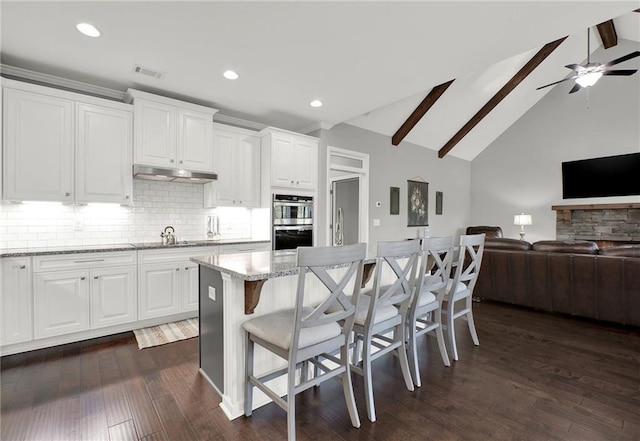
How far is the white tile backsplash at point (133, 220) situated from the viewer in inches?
120

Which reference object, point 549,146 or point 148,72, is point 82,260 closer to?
point 148,72

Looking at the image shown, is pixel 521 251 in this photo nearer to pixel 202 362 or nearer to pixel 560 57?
pixel 202 362

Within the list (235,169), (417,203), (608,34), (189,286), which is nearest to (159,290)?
(189,286)

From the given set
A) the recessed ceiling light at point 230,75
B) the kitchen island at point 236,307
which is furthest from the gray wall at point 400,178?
the kitchen island at point 236,307

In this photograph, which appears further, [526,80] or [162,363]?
[526,80]

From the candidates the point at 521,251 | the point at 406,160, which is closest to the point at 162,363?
the point at 521,251

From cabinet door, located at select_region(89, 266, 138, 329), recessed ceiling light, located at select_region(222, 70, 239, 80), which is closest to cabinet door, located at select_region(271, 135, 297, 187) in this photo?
recessed ceiling light, located at select_region(222, 70, 239, 80)

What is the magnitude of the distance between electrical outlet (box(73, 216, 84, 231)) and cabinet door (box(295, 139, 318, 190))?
2.61 m

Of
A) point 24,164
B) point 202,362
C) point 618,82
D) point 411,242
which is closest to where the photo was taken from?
point 411,242

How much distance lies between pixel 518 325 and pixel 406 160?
393 cm

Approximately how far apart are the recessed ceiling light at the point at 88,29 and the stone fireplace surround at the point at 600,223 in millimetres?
8400

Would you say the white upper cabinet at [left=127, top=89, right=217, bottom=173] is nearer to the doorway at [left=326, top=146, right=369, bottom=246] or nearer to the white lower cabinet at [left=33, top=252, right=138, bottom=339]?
the white lower cabinet at [left=33, top=252, right=138, bottom=339]

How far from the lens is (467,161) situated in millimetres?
8305

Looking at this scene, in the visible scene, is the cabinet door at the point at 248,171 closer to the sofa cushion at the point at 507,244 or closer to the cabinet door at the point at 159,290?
the cabinet door at the point at 159,290
